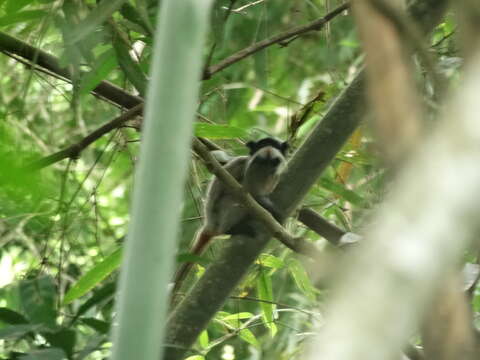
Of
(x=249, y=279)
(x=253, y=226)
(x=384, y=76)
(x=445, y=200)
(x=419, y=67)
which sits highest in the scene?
(x=419, y=67)

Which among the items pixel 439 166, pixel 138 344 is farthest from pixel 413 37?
pixel 138 344

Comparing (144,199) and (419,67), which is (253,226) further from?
(144,199)

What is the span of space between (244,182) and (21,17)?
72.6 inches

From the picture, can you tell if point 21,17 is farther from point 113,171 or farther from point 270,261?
point 113,171

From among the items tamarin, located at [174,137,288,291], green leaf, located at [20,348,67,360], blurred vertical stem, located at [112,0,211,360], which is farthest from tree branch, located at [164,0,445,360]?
blurred vertical stem, located at [112,0,211,360]

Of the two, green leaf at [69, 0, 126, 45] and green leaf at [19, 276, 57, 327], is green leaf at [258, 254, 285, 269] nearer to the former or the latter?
green leaf at [19, 276, 57, 327]

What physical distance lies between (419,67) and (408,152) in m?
1.91

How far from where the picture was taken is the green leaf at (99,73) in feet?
7.27

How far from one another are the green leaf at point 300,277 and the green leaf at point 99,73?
41.4 inches

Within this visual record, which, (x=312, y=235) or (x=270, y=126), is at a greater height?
(x=270, y=126)

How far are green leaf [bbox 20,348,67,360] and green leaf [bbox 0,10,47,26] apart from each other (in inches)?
43.5

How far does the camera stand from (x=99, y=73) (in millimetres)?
2279

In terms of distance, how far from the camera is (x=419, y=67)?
2447 mm

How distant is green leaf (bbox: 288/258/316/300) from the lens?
114 inches
